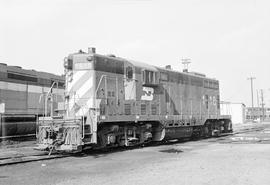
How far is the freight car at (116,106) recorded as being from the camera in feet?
34.8

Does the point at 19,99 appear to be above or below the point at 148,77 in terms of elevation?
below

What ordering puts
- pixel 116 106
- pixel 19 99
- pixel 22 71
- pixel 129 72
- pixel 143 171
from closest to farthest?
1. pixel 143 171
2. pixel 116 106
3. pixel 129 72
4. pixel 19 99
5. pixel 22 71

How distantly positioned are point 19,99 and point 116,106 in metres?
7.21

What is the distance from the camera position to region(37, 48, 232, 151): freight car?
10.6m

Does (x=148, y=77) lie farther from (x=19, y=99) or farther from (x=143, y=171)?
(x=19, y=99)

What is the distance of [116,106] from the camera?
1184cm

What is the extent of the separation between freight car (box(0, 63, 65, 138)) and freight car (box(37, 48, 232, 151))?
12.7 ft

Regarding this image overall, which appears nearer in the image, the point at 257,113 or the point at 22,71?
the point at 22,71

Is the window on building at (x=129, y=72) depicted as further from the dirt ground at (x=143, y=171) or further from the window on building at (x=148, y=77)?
the dirt ground at (x=143, y=171)

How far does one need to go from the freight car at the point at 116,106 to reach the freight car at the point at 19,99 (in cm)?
387

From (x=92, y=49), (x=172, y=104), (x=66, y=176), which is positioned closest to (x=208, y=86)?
(x=172, y=104)

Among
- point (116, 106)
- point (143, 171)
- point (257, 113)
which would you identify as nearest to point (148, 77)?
point (116, 106)

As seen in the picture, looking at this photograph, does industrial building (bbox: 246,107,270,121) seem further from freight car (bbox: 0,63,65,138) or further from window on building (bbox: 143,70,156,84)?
window on building (bbox: 143,70,156,84)

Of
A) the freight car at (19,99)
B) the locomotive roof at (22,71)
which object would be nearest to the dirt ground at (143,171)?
the freight car at (19,99)
